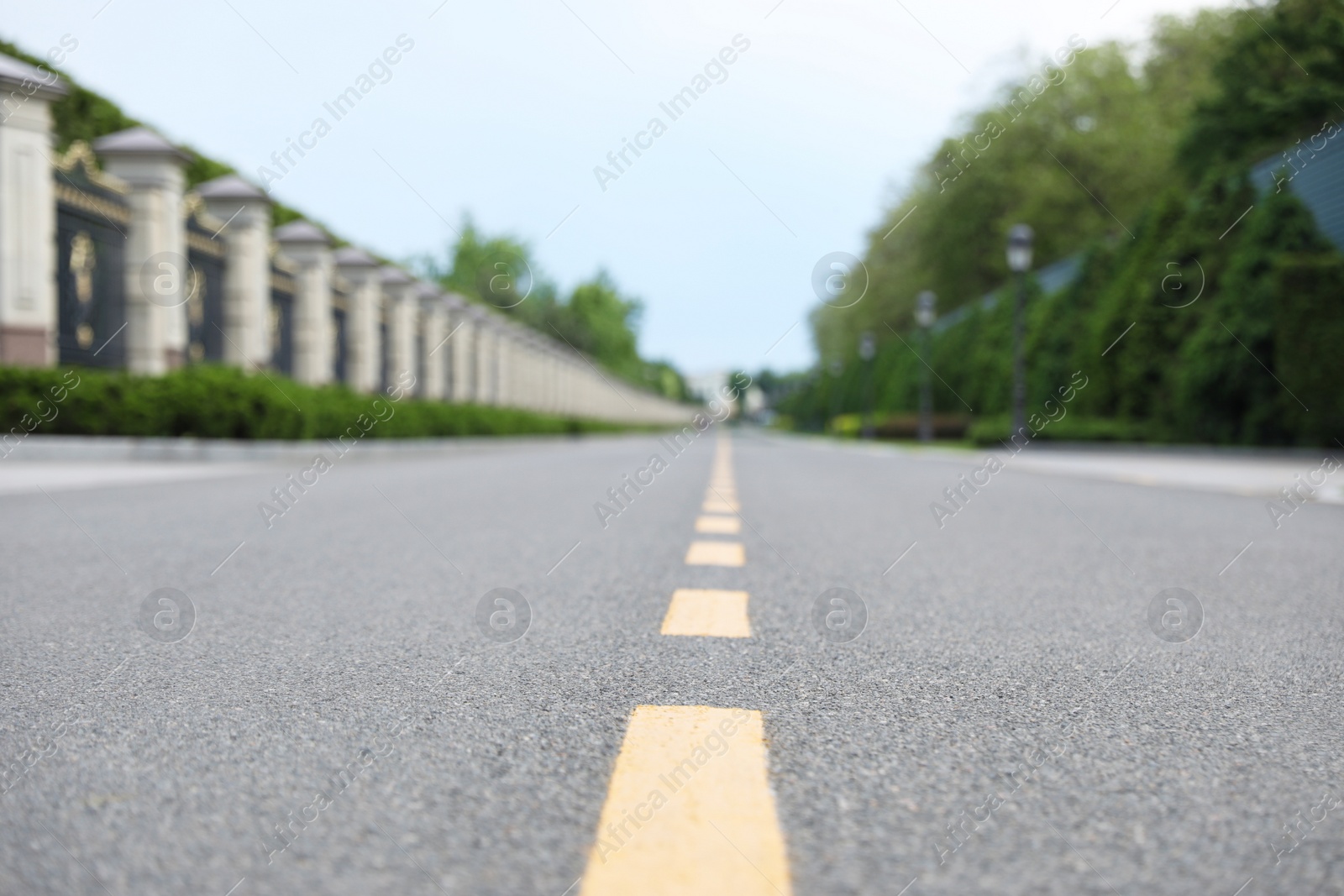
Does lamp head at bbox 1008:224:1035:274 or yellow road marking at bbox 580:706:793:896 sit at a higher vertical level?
lamp head at bbox 1008:224:1035:274

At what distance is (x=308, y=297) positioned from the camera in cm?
2483

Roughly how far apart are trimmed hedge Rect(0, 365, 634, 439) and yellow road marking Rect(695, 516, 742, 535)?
10780mm

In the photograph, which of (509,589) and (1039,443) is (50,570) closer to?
(509,589)

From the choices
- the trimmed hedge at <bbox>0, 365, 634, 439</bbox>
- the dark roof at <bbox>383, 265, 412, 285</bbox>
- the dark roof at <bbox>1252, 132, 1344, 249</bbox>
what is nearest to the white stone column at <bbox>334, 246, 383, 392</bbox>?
the dark roof at <bbox>383, 265, 412, 285</bbox>

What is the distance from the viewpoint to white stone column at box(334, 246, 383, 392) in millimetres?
28953

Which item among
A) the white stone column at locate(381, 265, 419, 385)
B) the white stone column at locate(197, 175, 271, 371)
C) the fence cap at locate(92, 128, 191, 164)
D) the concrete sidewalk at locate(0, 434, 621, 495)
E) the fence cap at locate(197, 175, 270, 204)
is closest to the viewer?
the concrete sidewalk at locate(0, 434, 621, 495)

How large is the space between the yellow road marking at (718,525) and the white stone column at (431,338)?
26844mm

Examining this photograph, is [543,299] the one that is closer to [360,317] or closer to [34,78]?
[360,317]

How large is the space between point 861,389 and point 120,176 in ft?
179

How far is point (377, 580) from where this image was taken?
5.14m

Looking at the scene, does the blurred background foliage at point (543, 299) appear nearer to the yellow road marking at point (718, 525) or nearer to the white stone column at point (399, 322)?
the white stone column at point (399, 322)

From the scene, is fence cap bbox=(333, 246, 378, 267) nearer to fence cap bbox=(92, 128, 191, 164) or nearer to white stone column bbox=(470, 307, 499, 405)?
fence cap bbox=(92, 128, 191, 164)

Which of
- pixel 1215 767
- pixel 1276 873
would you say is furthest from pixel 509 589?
pixel 1276 873

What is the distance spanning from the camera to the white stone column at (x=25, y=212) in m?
15.5
